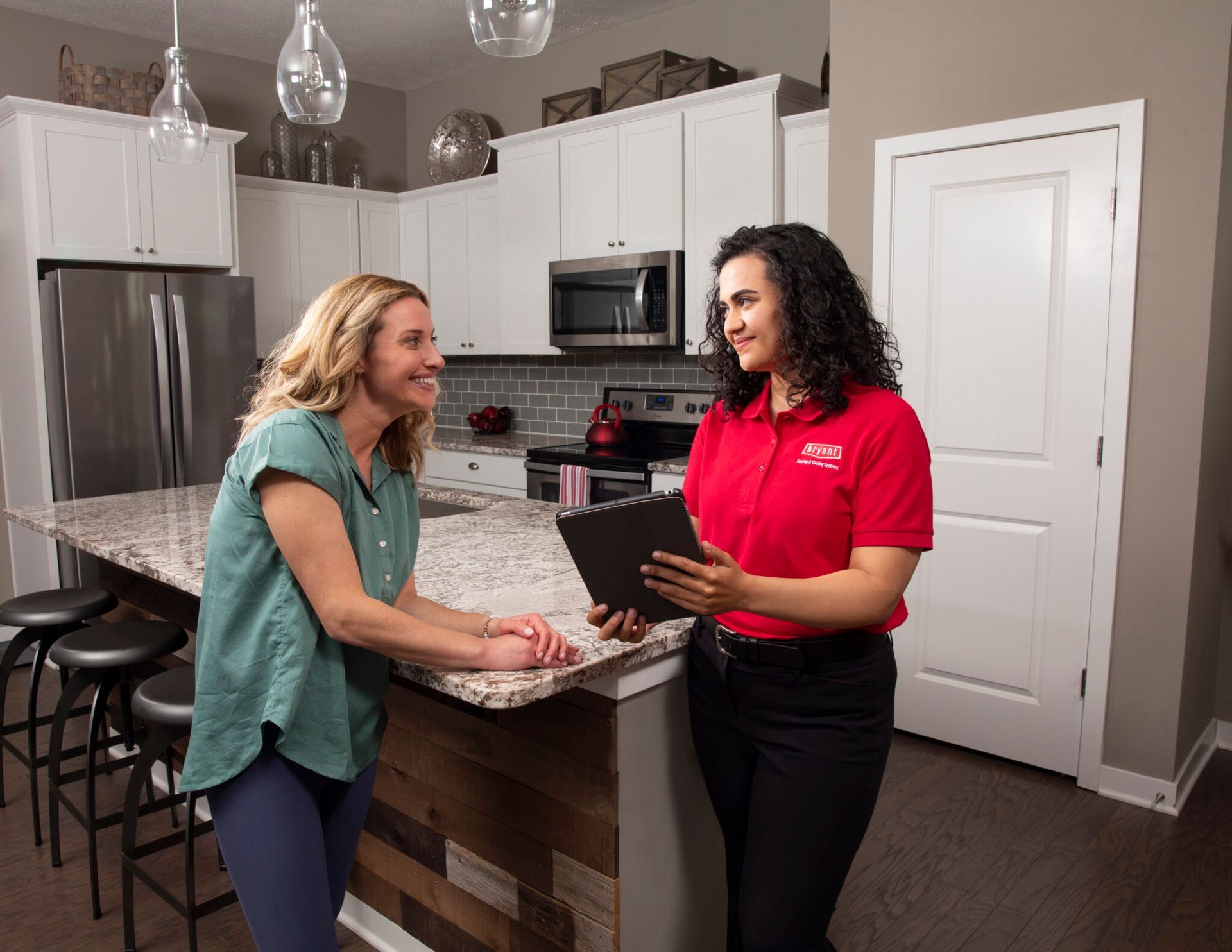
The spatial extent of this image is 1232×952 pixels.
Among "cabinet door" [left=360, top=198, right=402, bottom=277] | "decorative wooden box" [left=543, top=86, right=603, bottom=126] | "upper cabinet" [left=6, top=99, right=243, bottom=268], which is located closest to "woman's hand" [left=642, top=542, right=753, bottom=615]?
"upper cabinet" [left=6, top=99, right=243, bottom=268]

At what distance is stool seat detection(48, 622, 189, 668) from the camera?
219 centimetres

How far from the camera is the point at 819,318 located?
4.49 ft

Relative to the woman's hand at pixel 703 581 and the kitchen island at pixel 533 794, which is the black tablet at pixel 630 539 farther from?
the kitchen island at pixel 533 794

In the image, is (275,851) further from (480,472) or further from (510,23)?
(480,472)

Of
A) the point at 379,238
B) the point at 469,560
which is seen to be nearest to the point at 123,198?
the point at 379,238

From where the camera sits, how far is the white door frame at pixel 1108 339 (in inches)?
103

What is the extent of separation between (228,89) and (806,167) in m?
3.28

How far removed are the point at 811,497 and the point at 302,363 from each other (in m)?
0.75

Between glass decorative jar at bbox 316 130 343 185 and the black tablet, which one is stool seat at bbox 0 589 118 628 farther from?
glass decorative jar at bbox 316 130 343 185

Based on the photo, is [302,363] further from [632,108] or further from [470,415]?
[470,415]

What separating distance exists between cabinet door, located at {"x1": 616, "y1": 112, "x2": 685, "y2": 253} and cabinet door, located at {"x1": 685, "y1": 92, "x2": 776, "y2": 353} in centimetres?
5

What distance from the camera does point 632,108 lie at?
13.4 ft

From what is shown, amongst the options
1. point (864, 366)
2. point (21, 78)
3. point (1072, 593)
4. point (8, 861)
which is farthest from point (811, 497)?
point (21, 78)

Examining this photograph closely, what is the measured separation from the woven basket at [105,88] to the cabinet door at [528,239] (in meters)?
1.64
